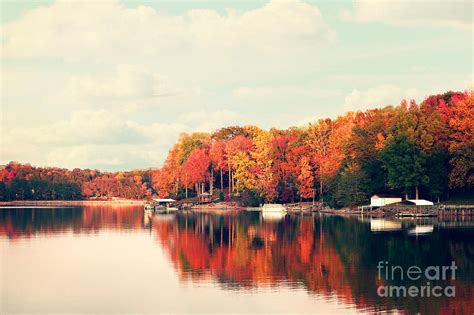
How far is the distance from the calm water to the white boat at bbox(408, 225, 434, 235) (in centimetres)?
39

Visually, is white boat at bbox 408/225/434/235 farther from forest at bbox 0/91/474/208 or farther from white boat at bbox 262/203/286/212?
white boat at bbox 262/203/286/212

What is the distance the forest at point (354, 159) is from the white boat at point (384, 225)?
37.6 feet

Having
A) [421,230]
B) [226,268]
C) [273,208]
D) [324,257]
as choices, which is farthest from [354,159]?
[226,268]

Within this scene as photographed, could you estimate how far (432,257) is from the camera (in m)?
49.9

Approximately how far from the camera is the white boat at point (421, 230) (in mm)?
69312

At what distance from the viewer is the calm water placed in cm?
3481

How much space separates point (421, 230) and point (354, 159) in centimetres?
3629

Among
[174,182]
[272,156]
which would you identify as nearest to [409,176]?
[272,156]

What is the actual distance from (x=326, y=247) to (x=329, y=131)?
6819 cm

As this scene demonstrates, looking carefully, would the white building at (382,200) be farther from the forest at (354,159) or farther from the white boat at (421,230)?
the white boat at (421,230)

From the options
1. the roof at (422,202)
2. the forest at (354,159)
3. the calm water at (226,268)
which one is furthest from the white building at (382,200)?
the calm water at (226,268)

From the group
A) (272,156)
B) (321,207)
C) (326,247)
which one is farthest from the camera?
(272,156)

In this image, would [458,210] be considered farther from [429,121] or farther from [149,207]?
[149,207]

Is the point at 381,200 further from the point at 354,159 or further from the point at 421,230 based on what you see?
the point at 421,230
